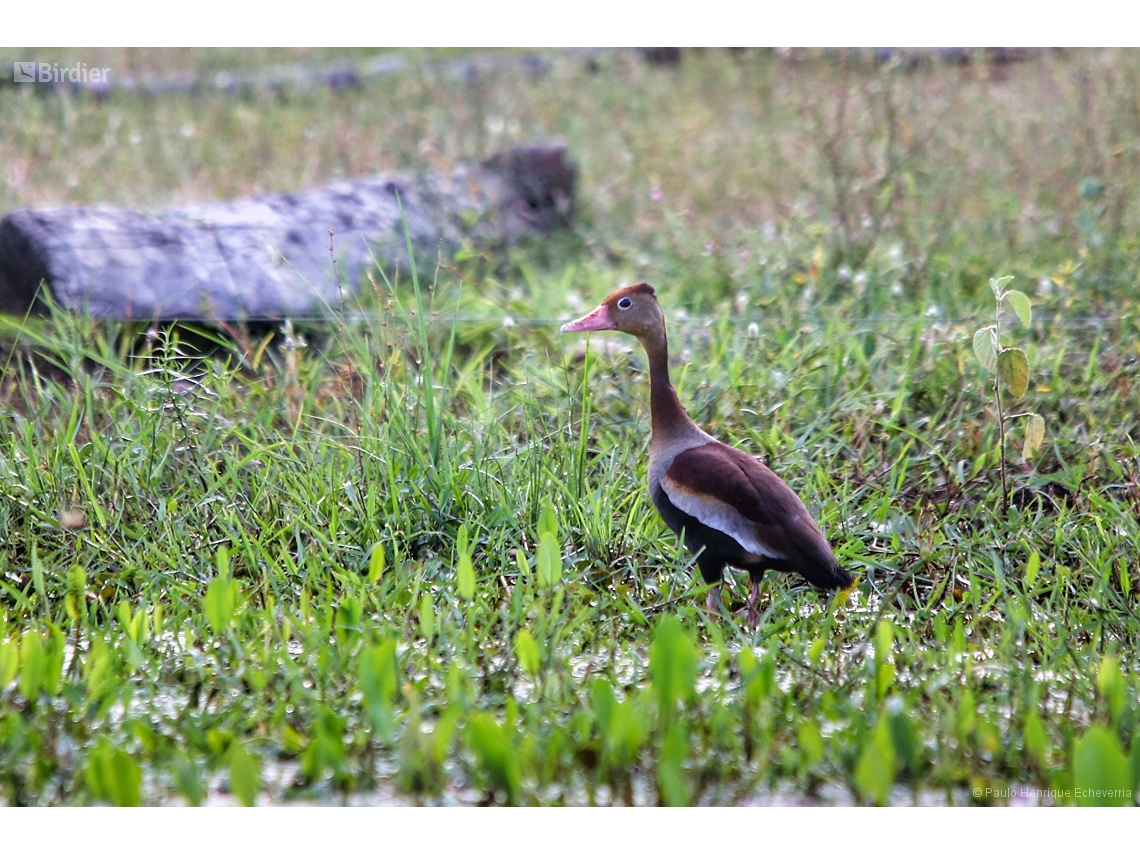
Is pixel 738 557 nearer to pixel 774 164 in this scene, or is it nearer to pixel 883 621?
pixel 883 621

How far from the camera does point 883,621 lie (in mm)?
2465

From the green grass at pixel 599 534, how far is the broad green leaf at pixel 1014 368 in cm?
40

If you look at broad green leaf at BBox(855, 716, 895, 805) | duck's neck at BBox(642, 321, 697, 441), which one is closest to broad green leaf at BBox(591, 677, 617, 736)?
broad green leaf at BBox(855, 716, 895, 805)

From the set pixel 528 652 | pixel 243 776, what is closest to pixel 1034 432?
pixel 528 652

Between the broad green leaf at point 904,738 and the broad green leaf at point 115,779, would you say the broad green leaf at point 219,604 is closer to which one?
the broad green leaf at point 115,779

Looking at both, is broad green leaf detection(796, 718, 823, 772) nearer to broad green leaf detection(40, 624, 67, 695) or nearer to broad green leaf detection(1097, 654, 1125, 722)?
broad green leaf detection(1097, 654, 1125, 722)

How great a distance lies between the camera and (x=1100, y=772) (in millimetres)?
1938

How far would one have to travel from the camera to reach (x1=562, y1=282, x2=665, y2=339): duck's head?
3.02m

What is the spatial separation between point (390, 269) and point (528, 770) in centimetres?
343

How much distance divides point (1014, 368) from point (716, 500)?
0.98m

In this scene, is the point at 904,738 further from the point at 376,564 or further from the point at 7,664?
the point at 7,664

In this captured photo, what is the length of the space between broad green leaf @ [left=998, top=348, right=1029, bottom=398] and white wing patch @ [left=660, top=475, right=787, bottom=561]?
3.04 feet

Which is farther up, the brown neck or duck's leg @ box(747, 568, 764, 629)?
the brown neck

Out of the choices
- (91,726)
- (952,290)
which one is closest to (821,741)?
(91,726)
